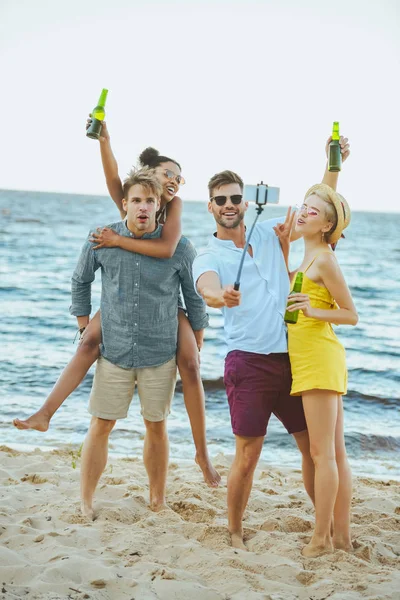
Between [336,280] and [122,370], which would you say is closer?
[336,280]

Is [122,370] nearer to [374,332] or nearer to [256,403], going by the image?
[256,403]

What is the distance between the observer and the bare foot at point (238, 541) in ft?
13.7

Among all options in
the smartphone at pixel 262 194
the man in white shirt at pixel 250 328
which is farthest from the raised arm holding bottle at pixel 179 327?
the smartphone at pixel 262 194

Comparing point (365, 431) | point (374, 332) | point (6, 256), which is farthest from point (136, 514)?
point (6, 256)

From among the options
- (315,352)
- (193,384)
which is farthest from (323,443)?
(193,384)

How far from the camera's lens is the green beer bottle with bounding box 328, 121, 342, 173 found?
4.33 m

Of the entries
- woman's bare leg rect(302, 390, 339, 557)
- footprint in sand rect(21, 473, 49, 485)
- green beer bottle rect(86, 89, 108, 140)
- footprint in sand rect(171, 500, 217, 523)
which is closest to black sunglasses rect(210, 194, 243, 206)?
green beer bottle rect(86, 89, 108, 140)

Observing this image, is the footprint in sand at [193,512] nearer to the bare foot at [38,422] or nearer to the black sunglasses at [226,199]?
the bare foot at [38,422]

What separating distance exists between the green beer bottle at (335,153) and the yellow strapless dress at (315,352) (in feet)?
2.59

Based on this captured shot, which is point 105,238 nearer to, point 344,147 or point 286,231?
point 286,231

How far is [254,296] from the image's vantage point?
13.3ft

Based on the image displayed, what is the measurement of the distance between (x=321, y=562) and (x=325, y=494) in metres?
0.37

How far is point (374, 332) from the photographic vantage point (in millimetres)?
15812

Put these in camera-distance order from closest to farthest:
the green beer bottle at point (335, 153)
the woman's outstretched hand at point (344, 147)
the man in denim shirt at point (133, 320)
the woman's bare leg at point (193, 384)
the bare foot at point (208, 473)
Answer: the green beer bottle at point (335, 153) < the woman's outstretched hand at point (344, 147) < the man in denim shirt at point (133, 320) < the woman's bare leg at point (193, 384) < the bare foot at point (208, 473)
